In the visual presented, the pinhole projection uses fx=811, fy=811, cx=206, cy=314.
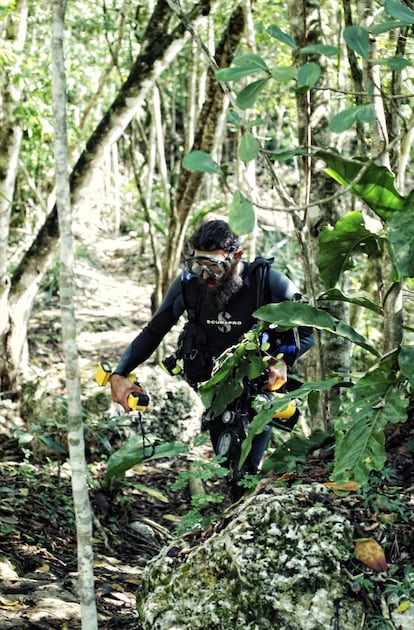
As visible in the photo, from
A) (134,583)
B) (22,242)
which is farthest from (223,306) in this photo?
(22,242)

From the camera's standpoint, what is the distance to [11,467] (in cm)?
570

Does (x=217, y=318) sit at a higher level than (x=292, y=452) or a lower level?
higher

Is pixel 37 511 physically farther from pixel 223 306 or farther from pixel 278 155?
pixel 278 155

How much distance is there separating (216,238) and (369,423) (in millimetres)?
1523

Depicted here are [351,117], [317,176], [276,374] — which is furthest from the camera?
[317,176]

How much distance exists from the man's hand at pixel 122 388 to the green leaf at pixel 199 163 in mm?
1887

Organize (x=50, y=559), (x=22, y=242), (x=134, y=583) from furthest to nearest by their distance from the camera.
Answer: (x=22, y=242) < (x=50, y=559) < (x=134, y=583)

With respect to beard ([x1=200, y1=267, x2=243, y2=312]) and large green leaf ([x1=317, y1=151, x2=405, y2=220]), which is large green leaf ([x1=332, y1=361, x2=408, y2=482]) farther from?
beard ([x1=200, y1=267, x2=243, y2=312])

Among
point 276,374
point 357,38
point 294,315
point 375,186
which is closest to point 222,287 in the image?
point 276,374

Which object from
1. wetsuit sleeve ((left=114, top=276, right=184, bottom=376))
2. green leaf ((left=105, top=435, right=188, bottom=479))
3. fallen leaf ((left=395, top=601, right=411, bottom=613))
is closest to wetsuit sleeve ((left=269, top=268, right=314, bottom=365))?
wetsuit sleeve ((left=114, top=276, right=184, bottom=376))

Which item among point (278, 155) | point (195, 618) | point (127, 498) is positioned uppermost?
point (278, 155)

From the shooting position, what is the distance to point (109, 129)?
668cm

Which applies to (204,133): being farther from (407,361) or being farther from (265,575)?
(265,575)

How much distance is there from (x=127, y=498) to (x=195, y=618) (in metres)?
2.98
